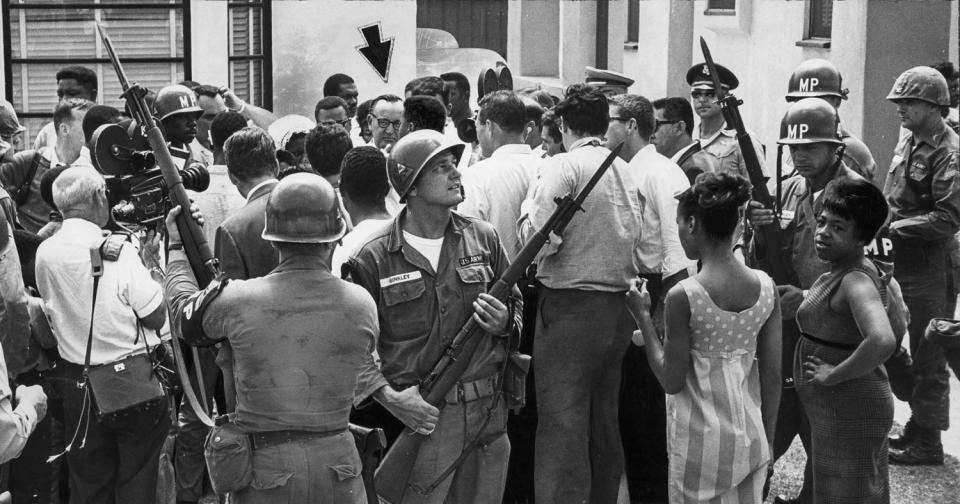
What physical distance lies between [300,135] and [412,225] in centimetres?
290

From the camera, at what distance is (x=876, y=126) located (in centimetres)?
1269

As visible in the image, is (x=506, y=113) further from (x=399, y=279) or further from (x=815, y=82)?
(x=815, y=82)

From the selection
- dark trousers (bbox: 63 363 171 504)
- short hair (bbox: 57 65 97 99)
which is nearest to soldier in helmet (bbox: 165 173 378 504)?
dark trousers (bbox: 63 363 171 504)

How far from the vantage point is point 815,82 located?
805 cm

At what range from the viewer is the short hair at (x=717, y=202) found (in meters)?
4.89

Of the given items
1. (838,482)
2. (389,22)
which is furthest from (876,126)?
(838,482)

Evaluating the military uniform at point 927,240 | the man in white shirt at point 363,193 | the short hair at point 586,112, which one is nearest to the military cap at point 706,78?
the military uniform at point 927,240

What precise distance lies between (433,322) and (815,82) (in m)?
3.90

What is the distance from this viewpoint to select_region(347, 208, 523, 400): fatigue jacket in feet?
16.6

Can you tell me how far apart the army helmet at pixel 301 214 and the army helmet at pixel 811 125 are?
115 inches

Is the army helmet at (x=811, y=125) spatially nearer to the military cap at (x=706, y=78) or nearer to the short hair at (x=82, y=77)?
the military cap at (x=706, y=78)

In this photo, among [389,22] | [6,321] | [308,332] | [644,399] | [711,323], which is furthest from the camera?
[389,22]

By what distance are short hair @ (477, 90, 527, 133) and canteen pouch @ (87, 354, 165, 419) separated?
7.42 feet

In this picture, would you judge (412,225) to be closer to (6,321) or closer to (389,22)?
(6,321)
